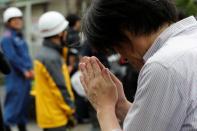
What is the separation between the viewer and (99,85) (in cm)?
232

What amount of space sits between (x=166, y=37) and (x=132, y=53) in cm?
17

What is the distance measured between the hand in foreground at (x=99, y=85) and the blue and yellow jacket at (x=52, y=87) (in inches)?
123

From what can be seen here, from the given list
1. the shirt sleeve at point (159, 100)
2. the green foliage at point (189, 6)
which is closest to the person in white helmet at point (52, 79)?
the green foliage at point (189, 6)

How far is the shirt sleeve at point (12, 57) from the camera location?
7.20 metres

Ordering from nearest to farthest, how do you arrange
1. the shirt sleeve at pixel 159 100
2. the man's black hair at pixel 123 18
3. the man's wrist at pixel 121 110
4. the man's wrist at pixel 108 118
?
the shirt sleeve at pixel 159 100, the man's black hair at pixel 123 18, the man's wrist at pixel 108 118, the man's wrist at pixel 121 110

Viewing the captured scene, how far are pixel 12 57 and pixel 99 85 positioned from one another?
16.4 feet

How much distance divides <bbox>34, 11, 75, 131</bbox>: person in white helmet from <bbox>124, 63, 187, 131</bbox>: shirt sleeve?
3500 millimetres

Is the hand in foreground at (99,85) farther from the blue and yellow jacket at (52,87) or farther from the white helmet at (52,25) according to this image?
the white helmet at (52,25)

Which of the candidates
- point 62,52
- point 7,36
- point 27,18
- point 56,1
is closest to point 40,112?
point 62,52

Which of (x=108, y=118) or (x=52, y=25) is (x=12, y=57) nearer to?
(x=52, y=25)

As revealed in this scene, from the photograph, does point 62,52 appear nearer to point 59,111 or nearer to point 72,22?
point 59,111

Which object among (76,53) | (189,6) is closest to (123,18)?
(189,6)

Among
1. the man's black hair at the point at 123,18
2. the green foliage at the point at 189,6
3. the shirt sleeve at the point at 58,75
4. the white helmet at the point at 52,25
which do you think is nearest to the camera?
the man's black hair at the point at 123,18

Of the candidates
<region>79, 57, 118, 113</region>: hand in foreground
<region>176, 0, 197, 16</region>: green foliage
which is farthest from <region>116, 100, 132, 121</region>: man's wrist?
<region>176, 0, 197, 16</region>: green foliage
